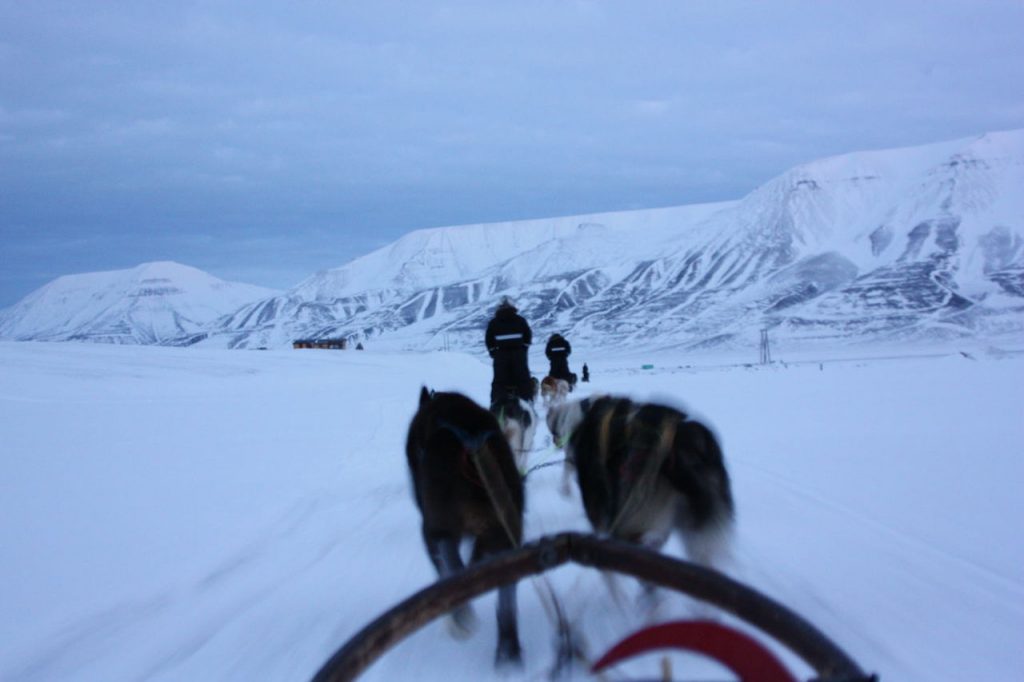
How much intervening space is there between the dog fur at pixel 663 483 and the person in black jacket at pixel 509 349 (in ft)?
16.2

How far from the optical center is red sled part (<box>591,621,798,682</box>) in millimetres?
1520

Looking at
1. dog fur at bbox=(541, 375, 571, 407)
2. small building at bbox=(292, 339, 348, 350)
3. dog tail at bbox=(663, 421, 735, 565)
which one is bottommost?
small building at bbox=(292, 339, 348, 350)

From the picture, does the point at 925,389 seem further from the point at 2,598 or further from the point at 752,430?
the point at 2,598

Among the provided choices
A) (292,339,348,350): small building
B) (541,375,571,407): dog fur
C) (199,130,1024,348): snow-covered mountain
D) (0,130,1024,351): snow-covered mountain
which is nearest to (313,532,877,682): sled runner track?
(541,375,571,407): dog fur

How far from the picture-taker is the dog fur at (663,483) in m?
3.11

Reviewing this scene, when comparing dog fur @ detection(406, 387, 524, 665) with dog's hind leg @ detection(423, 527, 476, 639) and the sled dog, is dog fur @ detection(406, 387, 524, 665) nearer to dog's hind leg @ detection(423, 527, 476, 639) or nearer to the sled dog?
dog's hind leg @ detection(423, 527, 476, 639)

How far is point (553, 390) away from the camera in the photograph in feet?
44.7

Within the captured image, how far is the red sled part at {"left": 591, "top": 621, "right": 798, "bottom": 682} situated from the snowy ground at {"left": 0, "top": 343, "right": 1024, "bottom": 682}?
5 centimetres

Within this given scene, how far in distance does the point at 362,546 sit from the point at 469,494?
2.24 metres

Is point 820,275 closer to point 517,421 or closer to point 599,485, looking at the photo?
point 517,421

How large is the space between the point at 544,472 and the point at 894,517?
3.61m

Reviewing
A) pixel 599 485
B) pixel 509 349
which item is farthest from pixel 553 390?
pixel 599 485

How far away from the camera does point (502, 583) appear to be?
1870 millimetres

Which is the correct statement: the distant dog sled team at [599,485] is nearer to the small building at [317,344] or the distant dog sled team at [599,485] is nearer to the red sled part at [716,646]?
the red sled part at [716,646]
